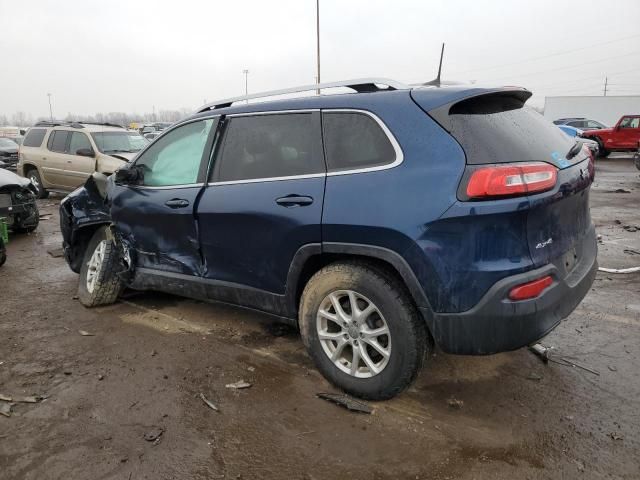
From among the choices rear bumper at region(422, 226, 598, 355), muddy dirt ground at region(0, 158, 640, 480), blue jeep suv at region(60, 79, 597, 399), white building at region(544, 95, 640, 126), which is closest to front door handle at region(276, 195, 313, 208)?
blue jeep suv at region(60, 79, 597, 399)

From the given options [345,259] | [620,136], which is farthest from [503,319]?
[620,136]

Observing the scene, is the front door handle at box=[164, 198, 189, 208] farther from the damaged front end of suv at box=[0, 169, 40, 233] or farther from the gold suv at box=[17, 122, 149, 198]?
the gold suv at box=[17, 122, 149, 198]

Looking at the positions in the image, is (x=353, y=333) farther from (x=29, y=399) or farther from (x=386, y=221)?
(x=29, y=399)

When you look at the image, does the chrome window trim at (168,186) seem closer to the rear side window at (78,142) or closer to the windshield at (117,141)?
the windshield at (117,141)

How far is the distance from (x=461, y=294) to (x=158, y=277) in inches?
101

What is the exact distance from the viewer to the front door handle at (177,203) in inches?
143

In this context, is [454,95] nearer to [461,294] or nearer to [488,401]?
[461,294]

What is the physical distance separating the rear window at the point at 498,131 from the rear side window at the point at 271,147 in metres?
0.81

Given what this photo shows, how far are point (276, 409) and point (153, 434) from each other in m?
0.69

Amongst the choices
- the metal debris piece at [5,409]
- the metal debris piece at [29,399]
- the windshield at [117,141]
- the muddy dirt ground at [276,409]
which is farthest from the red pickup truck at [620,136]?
the metal debris piece at [5,409]

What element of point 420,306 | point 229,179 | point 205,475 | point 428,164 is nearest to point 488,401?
point 420,306

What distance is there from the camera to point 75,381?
3258 millimetres

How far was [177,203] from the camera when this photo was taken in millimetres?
3670

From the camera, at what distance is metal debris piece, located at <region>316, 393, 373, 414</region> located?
2.84 meters
